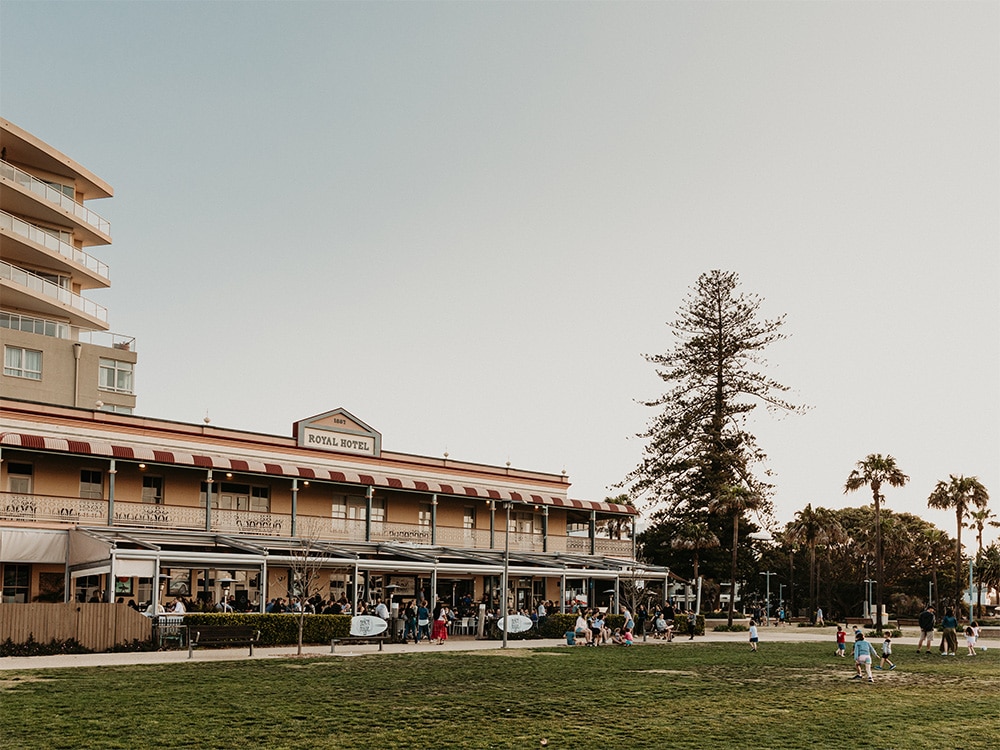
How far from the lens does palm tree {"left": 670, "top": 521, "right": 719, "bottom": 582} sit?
6531 cm

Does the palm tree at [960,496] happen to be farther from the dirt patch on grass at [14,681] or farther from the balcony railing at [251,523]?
the dirt patch on grass at [14,681]

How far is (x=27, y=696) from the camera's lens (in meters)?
16.7

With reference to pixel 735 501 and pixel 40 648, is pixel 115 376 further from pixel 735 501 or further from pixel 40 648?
pixel 735 501

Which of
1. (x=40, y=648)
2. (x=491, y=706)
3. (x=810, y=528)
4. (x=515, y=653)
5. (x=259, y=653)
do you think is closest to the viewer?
(x=491, y=706)

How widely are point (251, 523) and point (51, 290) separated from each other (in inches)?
609

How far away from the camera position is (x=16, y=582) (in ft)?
113

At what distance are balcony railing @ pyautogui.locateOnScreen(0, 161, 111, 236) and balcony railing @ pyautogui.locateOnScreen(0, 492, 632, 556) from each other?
16865 mm

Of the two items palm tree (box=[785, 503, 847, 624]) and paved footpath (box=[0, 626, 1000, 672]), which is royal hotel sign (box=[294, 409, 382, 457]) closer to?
paved footpath (box=[0, 626, 1000, 672])

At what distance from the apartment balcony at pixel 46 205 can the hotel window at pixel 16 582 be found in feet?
58.8

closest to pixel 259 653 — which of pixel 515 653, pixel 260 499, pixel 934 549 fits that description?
pixel 515 653

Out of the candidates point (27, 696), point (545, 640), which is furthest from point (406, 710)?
point (545, 640)

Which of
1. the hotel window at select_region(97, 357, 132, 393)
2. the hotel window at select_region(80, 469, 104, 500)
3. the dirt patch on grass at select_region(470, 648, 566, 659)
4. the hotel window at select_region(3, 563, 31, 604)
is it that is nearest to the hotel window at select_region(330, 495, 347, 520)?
the hotel window at select_region(80, 469, 104, 500)

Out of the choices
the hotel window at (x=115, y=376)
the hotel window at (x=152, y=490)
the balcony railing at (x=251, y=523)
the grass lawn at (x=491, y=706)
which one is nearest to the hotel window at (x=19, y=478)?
the balcony railing at (x=251, y=523)

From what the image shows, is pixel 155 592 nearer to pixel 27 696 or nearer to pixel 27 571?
pixel 27 571
